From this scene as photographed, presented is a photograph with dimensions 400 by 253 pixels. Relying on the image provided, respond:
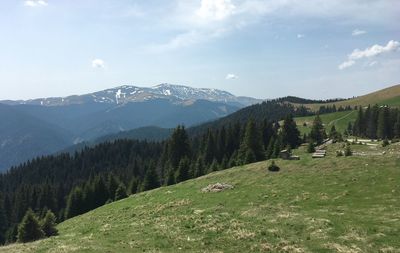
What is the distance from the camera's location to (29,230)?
4794 centimetres

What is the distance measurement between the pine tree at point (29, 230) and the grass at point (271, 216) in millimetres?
4293

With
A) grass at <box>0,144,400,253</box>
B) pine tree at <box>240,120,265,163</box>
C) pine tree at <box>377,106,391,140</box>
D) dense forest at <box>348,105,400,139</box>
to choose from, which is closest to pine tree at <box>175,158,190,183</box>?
pine tree at <box>240,120,265,163</box>

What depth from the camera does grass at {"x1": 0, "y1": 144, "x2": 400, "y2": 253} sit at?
3041 centimetres

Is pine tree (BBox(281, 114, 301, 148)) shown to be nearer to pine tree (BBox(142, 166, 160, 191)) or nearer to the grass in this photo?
pine tree (BBox(142, 166, 160, 191))

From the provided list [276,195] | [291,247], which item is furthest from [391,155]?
[291,247]

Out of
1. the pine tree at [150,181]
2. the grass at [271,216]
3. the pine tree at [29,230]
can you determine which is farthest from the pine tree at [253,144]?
the pine tree at [29,230]

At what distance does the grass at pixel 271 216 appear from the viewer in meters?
A: 30.4

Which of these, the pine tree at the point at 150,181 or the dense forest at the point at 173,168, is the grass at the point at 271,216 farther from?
the pine tree at the point at 150,181

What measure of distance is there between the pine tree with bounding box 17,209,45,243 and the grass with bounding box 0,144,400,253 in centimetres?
429

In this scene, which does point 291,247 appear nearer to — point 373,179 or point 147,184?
point 373,179

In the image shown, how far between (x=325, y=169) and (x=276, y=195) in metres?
14.1

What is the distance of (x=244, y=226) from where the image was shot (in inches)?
1414

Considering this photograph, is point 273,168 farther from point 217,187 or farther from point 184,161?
point 184,161

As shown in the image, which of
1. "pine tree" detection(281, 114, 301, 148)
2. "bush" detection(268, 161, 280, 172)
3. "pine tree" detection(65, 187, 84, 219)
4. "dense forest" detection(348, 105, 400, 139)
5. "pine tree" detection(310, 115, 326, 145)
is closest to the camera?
"bush" detection(268, 161, 280, 172)
